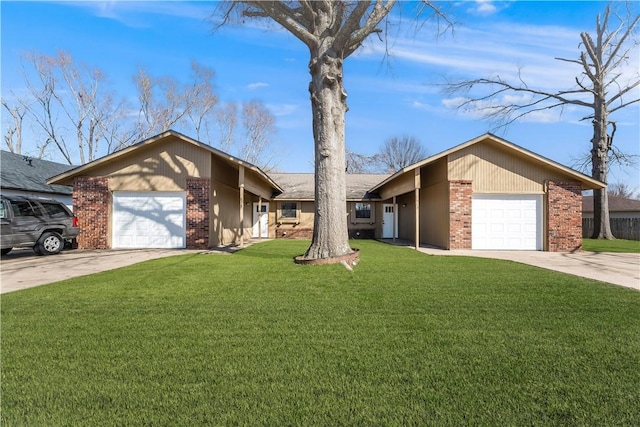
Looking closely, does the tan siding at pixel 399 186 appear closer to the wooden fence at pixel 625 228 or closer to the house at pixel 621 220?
the house at pixel 621 220

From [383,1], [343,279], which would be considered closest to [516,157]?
[383,1]

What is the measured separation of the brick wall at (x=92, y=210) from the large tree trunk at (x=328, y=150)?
8818mm

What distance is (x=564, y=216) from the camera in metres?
13.6

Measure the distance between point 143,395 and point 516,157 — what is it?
576 inches

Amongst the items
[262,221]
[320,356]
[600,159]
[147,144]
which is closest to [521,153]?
[600,159]

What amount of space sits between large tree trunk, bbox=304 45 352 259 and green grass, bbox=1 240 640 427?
3.52 m

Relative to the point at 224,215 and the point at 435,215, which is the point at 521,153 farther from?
the point at 224,215

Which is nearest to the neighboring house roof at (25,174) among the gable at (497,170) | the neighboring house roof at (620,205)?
the gable at (497,170)

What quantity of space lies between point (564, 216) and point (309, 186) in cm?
1349

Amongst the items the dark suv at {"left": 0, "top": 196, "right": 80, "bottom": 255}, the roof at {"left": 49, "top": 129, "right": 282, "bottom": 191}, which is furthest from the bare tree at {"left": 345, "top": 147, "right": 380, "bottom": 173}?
the dark suv at {"left": 0, "top": 196, "right": 80, "bottom": 255}

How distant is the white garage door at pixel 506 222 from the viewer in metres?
13.8

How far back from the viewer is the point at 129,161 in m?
13.7

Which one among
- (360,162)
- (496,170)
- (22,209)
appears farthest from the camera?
(360,162)

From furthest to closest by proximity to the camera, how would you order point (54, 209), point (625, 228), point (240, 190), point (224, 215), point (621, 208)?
point (621, 208) → point (625, 228) → point (224, 215) → point (240, 190) → point (54, 209)
